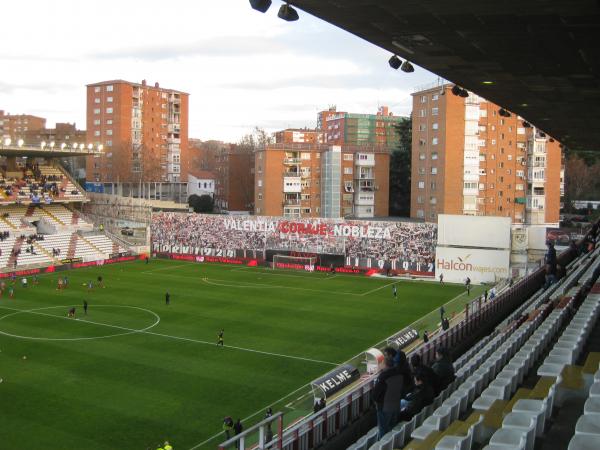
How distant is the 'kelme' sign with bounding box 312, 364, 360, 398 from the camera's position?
19.0 meters

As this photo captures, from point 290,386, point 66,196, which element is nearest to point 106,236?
point 66,196

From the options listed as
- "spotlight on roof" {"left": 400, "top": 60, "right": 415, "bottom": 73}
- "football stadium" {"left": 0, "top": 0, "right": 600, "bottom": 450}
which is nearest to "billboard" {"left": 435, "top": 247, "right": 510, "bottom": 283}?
"football stadium" {"left": 0, "top": 0, "right": 600, "bottom": 450}

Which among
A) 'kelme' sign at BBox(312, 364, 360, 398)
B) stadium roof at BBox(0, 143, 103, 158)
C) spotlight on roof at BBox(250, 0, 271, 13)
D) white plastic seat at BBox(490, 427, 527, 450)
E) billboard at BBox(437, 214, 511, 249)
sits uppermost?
stadium roof at BBox(0, 143, 103, 158)

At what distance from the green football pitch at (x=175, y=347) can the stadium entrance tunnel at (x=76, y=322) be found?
5cm

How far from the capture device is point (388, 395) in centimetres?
913

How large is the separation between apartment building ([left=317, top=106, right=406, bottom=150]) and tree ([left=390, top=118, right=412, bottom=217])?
58.3 meters

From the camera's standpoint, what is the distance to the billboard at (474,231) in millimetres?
44906

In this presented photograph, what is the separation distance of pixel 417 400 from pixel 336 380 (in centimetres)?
1024

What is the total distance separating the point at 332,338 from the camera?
99.2 feet

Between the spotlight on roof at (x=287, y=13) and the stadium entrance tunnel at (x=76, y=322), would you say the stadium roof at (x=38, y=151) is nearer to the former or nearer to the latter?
the stadium entrance tunnel at (x=76, y=322)

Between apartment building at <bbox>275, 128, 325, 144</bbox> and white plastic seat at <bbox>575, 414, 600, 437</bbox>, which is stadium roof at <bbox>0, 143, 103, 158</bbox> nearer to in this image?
apartment building at <bbox>275, 128, 325, 144</bbox>

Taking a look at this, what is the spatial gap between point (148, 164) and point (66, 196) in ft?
75.9

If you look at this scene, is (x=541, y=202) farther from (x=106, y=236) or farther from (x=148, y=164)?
(x=148, y=164)

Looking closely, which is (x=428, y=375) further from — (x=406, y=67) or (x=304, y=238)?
(x=304, y=238)
